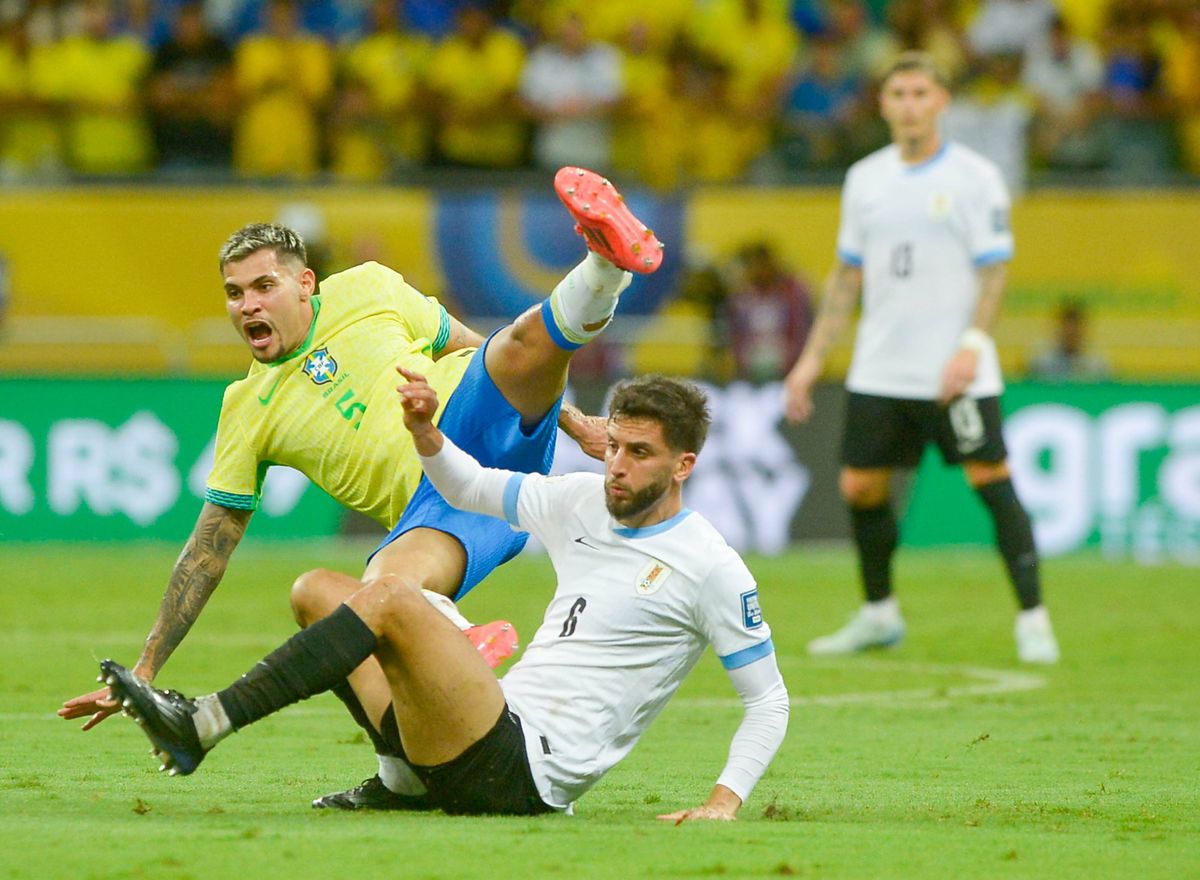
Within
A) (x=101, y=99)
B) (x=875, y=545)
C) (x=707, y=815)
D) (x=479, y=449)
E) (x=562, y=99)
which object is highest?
(x=101, y=99)

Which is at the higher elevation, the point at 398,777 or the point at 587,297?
the point at 587,297

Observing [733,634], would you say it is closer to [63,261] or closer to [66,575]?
[66,575]

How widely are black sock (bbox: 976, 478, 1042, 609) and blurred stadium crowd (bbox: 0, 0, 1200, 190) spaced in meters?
8.25

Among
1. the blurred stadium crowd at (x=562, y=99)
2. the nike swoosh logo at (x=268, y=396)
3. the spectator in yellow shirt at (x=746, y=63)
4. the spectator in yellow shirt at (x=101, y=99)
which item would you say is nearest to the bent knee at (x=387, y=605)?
the nike swoosh logo at (x=268, y=396)

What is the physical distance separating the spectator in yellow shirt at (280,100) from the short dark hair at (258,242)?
462 inches

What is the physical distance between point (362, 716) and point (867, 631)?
5.11 m

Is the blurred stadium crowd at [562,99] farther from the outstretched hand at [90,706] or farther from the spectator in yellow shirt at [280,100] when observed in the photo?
the outstretched hand at [90,706]

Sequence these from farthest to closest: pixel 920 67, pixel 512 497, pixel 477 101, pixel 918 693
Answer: pixel 477 101
pixel 920 67
pixel 918 693
pixel 512 497

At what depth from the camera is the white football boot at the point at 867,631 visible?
34.4 ft

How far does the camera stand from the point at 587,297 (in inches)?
245

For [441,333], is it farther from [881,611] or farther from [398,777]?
[881,611]

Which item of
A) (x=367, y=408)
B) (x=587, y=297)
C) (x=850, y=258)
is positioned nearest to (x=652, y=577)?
(x=587, y=297)

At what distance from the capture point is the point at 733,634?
5.52 metres

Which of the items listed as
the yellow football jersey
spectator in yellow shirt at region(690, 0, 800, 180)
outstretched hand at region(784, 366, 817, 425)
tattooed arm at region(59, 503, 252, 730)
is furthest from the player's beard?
spectator in yellow shirt at region(690, 0, 800, 180)
